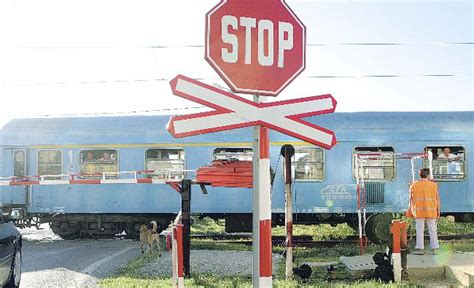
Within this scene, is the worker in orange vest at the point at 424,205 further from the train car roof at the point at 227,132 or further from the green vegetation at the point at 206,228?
the green vegetation at the point at 206,228

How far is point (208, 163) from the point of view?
41.3ft

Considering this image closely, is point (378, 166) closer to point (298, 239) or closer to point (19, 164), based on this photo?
point (298, 239)

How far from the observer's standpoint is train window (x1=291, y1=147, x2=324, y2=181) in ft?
41.1

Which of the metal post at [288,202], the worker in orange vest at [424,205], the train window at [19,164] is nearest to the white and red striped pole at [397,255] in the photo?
the metal post at [288,202]

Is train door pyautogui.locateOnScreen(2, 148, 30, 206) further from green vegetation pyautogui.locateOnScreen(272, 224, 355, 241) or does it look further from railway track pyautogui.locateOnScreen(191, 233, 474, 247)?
green vegetation pyautogui.locateOnScreen(272, 224, 355, 241)

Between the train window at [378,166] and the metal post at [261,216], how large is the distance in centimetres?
1001

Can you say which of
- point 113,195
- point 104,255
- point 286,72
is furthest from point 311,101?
point 113,195

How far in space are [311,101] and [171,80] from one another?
85 cm

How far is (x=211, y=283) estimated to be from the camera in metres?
7.14

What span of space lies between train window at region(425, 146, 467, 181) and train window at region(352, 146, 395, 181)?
1003mm

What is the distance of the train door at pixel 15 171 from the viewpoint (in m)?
13.3

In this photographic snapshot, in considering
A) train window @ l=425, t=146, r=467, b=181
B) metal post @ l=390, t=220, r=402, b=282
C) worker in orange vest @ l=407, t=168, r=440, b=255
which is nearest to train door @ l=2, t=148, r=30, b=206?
worker in orange vest @ l=407, t=168, r=440, b=255

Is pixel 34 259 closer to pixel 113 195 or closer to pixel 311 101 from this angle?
pixel 113 195

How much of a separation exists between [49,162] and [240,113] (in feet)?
38.3
